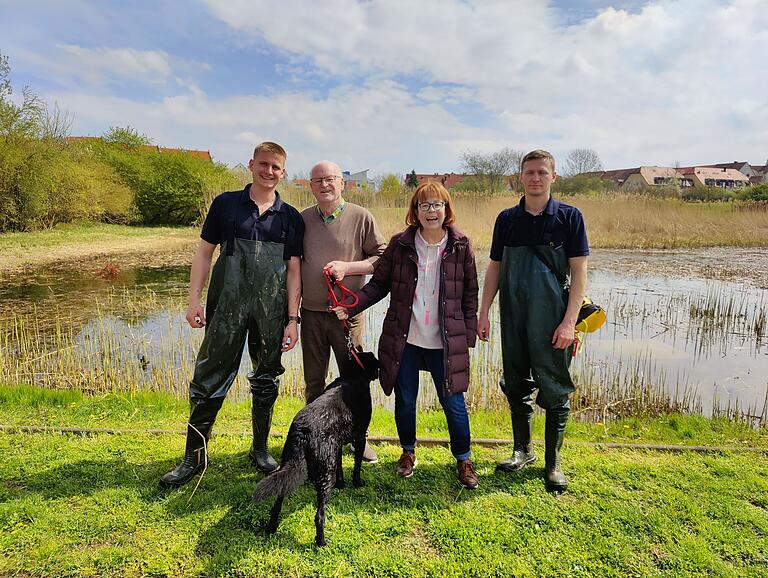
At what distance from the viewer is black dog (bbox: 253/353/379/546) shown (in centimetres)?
253

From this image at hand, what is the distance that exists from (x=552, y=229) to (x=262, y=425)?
2.49 meters

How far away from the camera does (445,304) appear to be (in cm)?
310

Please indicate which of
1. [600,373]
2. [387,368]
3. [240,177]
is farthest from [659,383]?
[240,177]

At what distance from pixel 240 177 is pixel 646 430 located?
12.9 metres

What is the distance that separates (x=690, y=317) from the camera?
8.88 metres

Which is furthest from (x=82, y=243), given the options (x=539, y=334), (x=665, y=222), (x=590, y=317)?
(x=665, y=222)

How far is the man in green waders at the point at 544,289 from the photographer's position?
3.07 meters

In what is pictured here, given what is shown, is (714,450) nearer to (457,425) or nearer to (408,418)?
(457,425)

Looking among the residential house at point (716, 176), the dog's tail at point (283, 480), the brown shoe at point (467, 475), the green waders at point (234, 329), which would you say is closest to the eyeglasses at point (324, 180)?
the green waders at point (234, 329)

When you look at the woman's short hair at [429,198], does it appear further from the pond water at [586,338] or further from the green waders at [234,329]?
the pond water at [586,338]

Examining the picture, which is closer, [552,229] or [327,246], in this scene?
[552,229]

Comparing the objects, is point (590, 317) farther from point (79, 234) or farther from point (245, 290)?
point (79, 234)

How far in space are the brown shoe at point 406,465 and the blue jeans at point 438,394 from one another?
12.4 inches

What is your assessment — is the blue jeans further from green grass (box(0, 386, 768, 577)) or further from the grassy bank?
the grassy bank
